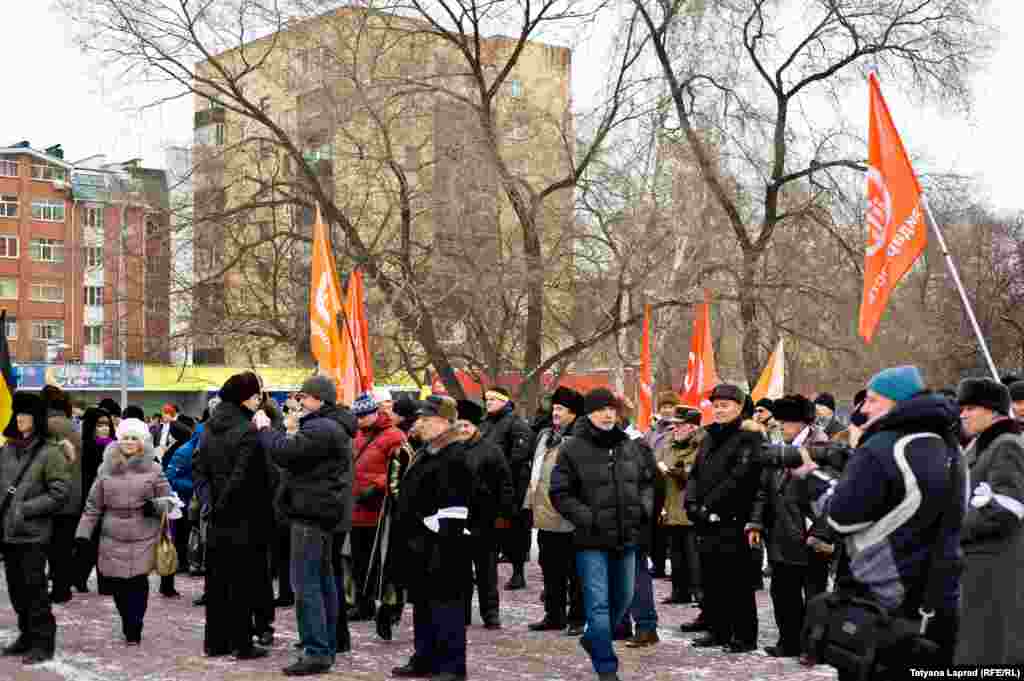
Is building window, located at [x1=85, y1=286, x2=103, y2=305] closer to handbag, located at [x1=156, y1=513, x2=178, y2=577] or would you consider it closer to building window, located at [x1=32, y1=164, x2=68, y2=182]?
building window, located at [x1=32, y1=164, x2=68, y2=182]

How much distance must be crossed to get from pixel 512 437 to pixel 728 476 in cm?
322

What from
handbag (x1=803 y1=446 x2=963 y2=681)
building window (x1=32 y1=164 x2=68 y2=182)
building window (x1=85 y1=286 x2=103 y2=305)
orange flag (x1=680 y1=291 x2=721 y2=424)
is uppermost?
building window (x1=32 y1=164 x2=68 y2=182)

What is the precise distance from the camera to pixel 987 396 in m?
6.84

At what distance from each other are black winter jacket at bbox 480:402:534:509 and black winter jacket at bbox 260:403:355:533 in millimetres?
3307

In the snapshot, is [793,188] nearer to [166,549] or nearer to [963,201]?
[963,201]

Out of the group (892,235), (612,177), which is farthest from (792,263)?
(892,235)

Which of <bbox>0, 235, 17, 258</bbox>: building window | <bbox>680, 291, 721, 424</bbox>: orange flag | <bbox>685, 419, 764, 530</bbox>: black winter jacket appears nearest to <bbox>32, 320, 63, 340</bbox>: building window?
<bbox>0, 235, 17, 258</bbox>: building window

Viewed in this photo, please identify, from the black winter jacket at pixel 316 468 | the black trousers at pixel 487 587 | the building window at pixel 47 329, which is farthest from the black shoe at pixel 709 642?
the building window at pixel 47 329

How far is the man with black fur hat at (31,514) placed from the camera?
30.5 ft

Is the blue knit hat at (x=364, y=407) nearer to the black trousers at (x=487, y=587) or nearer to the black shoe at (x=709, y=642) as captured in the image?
the black trousers at (x=487, y=587)

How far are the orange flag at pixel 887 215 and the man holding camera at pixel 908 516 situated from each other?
3.85 meters

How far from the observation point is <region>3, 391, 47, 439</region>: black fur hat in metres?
9.58

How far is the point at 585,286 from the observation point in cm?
2311

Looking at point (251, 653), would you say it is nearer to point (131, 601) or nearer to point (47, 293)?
point (131, 601)
